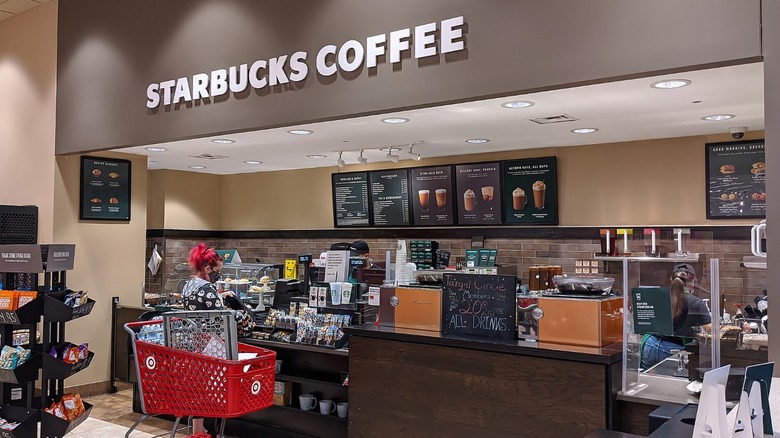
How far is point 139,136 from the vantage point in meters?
5.57

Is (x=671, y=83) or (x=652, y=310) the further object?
(x=671, y=83)

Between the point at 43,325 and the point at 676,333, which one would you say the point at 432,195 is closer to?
the point at 676,333

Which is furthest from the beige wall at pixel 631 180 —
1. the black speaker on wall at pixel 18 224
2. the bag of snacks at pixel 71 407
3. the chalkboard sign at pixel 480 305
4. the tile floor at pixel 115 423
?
the bag of snacks at pixel 71 407

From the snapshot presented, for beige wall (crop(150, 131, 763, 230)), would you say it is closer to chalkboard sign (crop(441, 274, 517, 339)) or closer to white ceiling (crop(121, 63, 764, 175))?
white ceiling (crop(121, 63, 764, 175))

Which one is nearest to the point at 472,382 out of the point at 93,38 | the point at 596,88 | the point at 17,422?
the point at 596,88

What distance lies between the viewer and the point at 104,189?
624cm

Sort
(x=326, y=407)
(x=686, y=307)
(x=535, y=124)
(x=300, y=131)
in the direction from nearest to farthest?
(x=686, y=307) → (x=326, y=407) → (x=535, y=124) → (x=300, y=131)

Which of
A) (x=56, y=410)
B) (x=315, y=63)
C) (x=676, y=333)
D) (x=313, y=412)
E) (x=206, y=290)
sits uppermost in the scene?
(x=315, y=63)

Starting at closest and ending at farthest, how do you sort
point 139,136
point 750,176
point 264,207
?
point 750,176 < point 139,136 < point 264,207

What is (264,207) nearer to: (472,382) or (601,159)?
(601,159)

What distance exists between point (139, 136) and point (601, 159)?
3922 millimetres

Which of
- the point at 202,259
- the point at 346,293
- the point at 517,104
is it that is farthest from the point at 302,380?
the point at 517,104

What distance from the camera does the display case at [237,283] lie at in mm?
5843

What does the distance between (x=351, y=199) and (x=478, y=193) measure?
157cm
